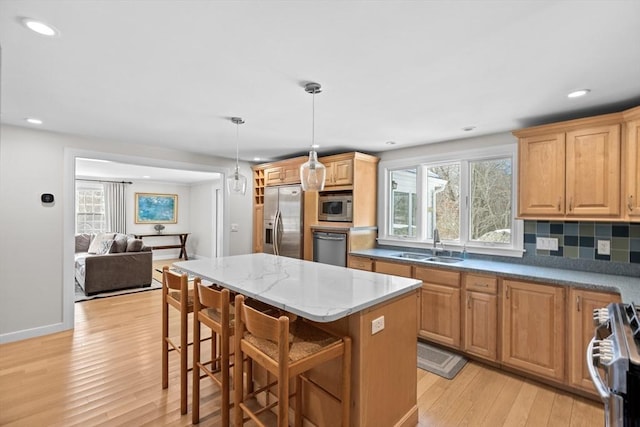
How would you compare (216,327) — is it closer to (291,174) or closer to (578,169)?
(291,174)

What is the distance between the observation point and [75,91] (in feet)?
7.43

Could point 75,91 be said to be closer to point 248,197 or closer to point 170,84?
point 170,84

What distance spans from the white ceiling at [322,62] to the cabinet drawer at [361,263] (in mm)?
1600

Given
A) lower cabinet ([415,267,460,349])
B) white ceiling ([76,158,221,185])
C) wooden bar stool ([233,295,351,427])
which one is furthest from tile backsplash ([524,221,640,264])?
white ceiling ([76,158,221,185])

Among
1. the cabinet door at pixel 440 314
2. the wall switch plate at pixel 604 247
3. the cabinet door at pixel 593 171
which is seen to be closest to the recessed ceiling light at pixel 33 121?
the cabinet door at pixel 440 314

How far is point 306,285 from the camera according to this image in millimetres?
1963

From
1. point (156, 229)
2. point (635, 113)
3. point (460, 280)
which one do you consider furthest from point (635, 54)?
point (156, 229)

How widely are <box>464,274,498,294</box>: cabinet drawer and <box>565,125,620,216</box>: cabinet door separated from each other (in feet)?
2.80

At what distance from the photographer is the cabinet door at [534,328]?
2406 mm

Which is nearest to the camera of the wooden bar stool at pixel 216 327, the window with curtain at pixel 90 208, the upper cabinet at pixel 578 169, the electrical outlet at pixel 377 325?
the electrical outlet at pixel 377 325

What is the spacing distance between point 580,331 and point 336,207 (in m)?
2.74

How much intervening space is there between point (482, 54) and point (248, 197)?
441cm

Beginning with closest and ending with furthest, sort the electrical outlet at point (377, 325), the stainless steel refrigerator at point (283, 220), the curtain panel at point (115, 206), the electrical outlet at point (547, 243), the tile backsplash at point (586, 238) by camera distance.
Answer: the electrical outlet at point (377, 325), the tile backsplash at point (586, 238), the electrical outlet at point (547, 243), the stainless steel refrigerator at point (283, 220), the curtain panel at point (115, 206)

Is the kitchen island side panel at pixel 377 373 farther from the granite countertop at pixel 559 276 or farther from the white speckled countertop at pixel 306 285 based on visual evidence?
the granite countertop at pixel 559 276
